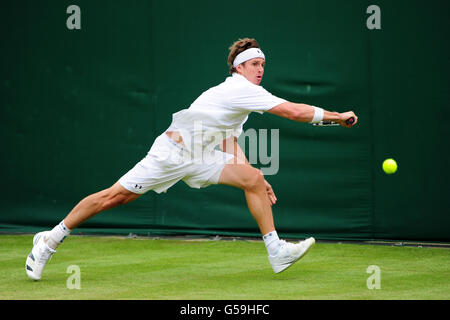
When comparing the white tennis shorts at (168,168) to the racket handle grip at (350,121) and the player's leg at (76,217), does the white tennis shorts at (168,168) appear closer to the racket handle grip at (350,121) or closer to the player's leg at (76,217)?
the player's leg at (76,217)

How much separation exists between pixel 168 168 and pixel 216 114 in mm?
479

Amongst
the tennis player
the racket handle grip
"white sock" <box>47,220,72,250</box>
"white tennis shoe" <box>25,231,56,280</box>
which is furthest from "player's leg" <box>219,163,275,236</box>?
"white tennis shoe" <box>25,231,56,280</box>

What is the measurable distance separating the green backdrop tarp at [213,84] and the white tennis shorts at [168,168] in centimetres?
219

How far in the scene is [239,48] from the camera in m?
5.45

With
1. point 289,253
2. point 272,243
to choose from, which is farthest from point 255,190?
point 289,253

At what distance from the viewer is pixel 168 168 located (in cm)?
525

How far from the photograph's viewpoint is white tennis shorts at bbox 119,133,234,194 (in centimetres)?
523

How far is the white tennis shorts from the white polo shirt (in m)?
0.08

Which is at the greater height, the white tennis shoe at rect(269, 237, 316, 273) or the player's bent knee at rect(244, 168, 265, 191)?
the player's bent knee at rect(244, 168, 265, 191)

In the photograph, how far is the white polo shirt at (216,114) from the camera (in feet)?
16.8

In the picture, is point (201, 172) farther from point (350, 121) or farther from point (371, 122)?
point (371, 122)

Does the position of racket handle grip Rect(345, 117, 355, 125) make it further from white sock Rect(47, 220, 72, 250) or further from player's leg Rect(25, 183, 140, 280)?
white sock Rect(47, 220, 72, 250)

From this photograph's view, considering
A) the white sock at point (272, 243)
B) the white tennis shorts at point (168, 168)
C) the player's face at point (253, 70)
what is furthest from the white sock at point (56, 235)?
the player's face at point (253, 70)

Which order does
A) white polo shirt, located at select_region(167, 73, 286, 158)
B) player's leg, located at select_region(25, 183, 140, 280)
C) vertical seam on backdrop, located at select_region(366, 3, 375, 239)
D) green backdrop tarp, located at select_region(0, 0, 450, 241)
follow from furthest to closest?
1. vertical seam on backdrop, located at select_region(366, 3, 375, 239)
2. green backdrop tarp, located at select_region(0, 0, 450, 241)
3. player's leg, located at select_region(25, 183, 140, 280)
4. white polo shirt, located at select_region(167, 73, 286, 158)
